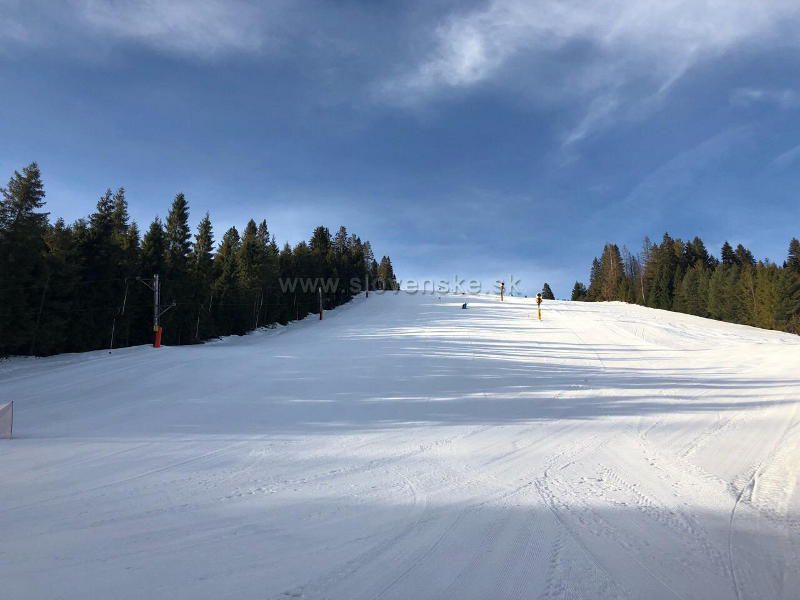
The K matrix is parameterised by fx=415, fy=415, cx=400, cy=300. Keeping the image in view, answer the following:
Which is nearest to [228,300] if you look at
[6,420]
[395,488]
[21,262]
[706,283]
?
[21,262]

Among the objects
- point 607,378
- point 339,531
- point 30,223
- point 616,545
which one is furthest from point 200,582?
point 30,223

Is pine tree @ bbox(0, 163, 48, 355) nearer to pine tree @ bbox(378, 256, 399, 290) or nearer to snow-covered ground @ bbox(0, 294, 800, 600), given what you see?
snow-covered ground @ bbox(0, 294, 800, 600)

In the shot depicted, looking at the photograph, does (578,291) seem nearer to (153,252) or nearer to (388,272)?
(388,272)

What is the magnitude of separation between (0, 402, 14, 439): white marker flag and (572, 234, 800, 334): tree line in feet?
185

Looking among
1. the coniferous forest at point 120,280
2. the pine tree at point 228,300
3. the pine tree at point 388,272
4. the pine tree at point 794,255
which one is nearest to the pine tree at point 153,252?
the coniferous forest at point 120,280

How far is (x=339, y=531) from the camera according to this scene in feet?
11.7

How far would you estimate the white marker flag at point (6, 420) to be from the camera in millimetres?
6316

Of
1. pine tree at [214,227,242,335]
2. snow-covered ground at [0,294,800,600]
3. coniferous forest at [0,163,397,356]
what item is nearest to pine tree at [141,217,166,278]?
coniferous forest at [0,163,397,356]

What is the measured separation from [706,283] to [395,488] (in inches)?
2639

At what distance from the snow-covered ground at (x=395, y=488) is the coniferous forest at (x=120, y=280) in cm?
1157

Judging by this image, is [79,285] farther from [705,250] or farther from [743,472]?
[705,250]

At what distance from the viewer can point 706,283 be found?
2234 inches

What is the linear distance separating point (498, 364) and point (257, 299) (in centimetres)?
2618

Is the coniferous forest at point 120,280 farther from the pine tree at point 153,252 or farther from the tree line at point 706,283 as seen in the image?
the tree line at point 706,283
